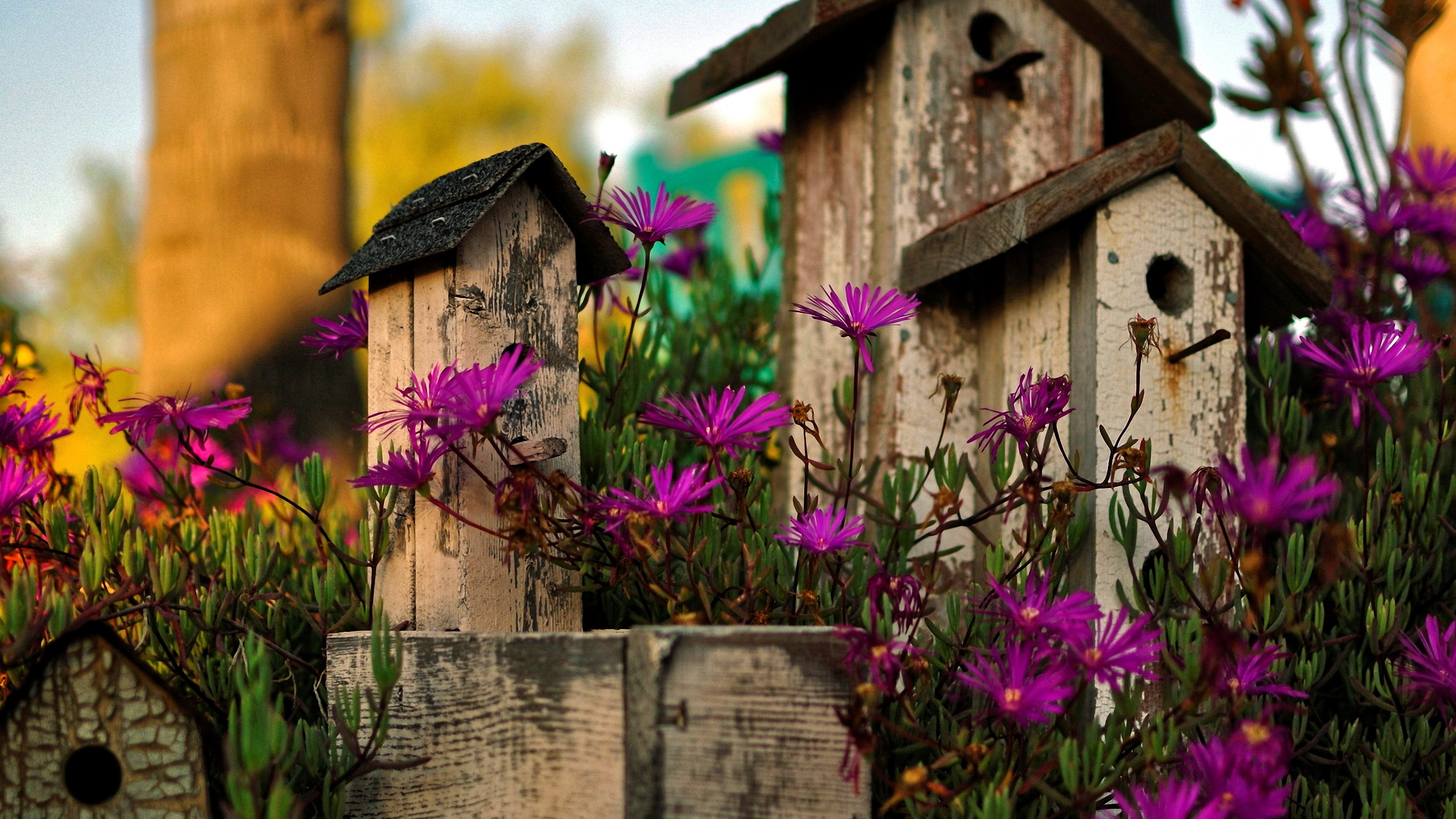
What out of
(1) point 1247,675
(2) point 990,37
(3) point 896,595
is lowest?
(1) point 1247,675

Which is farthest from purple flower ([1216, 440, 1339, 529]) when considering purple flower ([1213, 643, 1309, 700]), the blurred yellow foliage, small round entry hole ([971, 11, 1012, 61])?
the blurred yellow foliage

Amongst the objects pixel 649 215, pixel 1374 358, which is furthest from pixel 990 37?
pixel 649 215

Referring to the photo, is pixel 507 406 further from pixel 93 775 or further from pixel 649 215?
pixel 93 775

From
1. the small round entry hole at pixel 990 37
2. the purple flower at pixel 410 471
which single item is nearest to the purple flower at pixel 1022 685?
the purple flower at pixel 410 471

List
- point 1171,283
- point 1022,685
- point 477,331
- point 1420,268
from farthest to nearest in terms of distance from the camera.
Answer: point 1420,268 < point 1171,283 < point 477,331 < point 1022,685

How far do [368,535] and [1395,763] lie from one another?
1581 millimetres

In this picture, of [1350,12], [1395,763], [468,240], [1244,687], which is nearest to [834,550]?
[1244,687]

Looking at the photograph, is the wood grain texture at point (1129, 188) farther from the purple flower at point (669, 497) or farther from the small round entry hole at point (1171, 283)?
the purple flower at point (669, 497)

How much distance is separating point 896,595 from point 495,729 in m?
0.55

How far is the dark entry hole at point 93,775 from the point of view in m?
1.47

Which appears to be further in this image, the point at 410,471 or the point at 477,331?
the point at 477,331

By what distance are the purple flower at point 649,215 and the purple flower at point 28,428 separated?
920 mm

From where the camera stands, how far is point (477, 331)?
5.71 feet

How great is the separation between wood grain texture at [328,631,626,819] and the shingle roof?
1.78 ft
